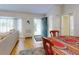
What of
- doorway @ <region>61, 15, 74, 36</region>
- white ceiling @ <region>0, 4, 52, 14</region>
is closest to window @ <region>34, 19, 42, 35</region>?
white ceiling @ <region>0, 4, 52, 14</region>

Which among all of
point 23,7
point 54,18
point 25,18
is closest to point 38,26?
point 25,18

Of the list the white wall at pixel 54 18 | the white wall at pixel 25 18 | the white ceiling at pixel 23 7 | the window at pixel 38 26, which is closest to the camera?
the white ceiling at pixel 23 7

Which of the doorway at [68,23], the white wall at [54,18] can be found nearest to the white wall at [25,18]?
the white wall at [54,18]

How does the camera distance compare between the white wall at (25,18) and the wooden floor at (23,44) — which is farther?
the wooden floor at (23,44)

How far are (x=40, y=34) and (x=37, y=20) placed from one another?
308 mm

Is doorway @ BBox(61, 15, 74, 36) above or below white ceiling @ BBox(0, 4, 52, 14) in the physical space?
below

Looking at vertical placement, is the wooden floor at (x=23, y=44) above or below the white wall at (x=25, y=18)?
below

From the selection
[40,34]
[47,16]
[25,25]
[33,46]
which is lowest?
[33,46]

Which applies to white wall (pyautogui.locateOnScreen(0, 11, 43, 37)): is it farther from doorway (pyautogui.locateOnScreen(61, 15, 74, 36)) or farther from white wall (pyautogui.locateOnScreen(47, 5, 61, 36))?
doorway (pyautogui.locateOnScreen(61, 15, 74, 36))

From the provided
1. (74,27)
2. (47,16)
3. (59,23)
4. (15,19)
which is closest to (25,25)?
(15,19)

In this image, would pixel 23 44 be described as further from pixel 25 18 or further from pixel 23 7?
pixel 23 7

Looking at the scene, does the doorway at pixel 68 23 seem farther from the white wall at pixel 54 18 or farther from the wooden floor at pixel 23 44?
the wooden floor at pixel 23 44
